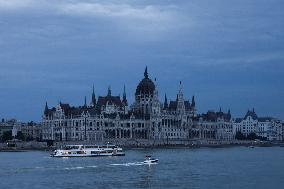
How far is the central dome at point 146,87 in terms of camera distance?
17825 cm

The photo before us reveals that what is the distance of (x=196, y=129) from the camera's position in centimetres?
19275

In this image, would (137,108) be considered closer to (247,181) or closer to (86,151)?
(86,151)

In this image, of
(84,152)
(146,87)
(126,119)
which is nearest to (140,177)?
(84,152)

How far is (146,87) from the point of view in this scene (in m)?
179

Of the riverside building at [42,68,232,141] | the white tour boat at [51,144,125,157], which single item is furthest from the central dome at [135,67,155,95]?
the white tour boat at [51,144,125,157]

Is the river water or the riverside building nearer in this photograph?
the river water

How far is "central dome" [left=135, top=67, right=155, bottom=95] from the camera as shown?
17825 centimetres

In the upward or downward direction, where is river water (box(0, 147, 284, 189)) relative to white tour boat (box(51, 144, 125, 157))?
downward

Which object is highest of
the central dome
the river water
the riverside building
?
the central dome

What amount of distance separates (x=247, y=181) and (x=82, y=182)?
14.3 meters

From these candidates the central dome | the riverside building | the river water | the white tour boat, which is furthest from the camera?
the central dome

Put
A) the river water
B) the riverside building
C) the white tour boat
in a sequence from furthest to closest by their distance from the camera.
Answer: the riverside building < the white tour boat < the river water

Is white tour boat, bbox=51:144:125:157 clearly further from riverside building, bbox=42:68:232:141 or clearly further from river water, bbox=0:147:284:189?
riverside building, bbox=42:68:232:141

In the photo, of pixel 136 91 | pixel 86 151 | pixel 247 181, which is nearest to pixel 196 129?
pixel 136 91
